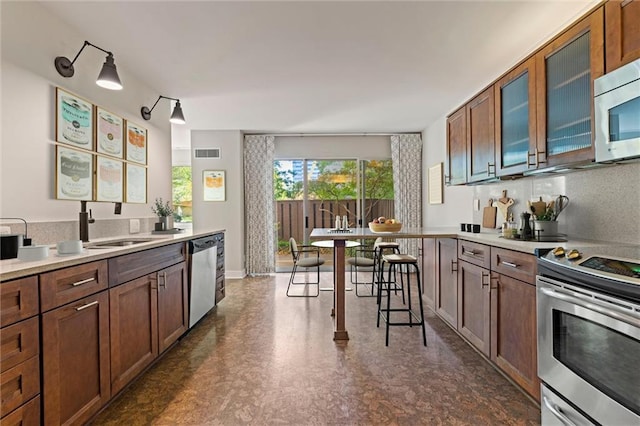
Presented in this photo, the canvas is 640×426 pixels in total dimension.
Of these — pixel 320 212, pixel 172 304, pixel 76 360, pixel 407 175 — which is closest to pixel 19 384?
pixel 76 360

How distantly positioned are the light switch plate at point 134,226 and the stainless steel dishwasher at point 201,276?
2.19 feet

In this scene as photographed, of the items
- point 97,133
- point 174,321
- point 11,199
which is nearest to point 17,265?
point 11,199

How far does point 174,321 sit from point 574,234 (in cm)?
311

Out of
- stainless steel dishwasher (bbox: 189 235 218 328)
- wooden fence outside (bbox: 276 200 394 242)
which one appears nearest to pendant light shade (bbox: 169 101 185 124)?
stainless steel dishwasher (bbox: 189 235 218 328)

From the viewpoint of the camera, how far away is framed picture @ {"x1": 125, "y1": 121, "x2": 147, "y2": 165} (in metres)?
3.01

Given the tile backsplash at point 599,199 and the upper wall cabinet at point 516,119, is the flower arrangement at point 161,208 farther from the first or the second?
the tile backsplash at point 599,199

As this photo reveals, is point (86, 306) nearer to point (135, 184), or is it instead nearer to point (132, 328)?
point (132, 328)

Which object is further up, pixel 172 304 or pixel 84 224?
pixel 84 224

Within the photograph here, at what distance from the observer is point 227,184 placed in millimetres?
5348

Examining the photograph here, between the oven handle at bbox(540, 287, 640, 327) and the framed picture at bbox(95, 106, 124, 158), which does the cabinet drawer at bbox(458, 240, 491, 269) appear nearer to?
the oven handle at bbox(540, 287, 640, 327)

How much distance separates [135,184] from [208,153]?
238 centimetres

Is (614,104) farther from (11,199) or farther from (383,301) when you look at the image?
(11,199)

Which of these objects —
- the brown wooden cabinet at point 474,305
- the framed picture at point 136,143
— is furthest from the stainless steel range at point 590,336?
the framed picture at point 136,143

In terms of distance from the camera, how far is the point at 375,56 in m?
2.78
